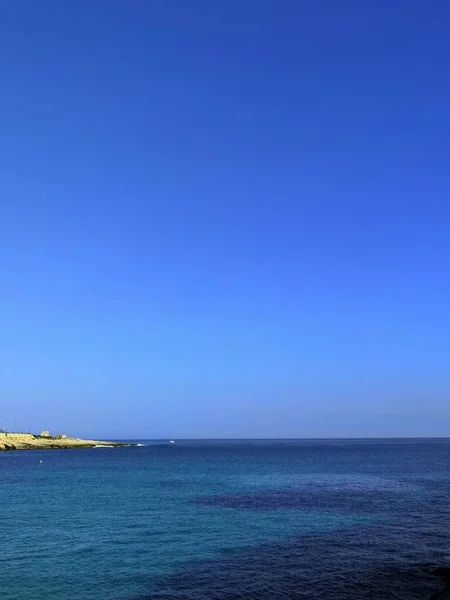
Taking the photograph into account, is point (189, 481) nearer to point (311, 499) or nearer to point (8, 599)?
point (311, 499)

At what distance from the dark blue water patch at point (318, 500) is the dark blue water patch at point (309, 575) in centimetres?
1554

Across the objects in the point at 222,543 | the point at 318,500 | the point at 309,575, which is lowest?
the point at 318,500

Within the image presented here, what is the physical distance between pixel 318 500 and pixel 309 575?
30138 millimetres

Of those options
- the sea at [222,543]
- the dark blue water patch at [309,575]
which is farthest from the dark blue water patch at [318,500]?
the dark blue water patch at [309,575]

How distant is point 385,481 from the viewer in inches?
3155

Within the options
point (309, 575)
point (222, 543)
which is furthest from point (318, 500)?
point (309, 575)

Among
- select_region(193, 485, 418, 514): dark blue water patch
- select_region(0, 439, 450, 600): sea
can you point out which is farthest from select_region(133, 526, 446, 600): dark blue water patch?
select_region(193, 485, 418, 514): dark blue water patch

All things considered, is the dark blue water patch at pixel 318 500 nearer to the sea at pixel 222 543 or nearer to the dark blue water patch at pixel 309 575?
the sea at pixel 222 543

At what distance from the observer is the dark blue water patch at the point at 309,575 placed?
26.0 metres

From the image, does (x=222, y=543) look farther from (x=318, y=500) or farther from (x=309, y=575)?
(x=318, y=500)

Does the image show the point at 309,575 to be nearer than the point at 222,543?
Yes

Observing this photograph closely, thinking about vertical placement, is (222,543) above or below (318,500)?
above

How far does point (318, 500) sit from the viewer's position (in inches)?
2275

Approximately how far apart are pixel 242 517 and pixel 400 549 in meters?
15.9
